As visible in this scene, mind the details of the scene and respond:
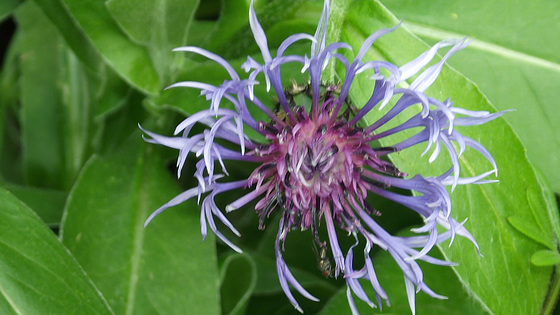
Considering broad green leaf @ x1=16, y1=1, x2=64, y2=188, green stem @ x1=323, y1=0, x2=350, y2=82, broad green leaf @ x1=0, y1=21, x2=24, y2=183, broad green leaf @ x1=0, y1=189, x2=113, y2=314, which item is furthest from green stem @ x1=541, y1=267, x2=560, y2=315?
broad green leaf @ x1=0, y1=21, x2=24, y2=183

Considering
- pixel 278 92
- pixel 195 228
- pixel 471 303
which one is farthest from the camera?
pixel 195 228

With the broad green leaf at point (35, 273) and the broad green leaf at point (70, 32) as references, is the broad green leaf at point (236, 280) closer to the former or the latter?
the broad green leaf at point (35, 273)

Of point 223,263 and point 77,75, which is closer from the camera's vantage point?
point 223,263

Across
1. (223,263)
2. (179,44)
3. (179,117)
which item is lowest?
(223,263)

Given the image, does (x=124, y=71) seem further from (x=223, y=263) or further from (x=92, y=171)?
(x=223, y=263)

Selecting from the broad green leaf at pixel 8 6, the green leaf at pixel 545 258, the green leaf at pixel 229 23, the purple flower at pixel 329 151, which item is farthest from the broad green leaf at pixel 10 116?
the green leaf at pixel 545 258

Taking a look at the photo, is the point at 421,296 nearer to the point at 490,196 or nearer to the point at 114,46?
the point at 490,196

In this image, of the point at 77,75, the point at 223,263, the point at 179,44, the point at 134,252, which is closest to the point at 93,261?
the point at 134,252
